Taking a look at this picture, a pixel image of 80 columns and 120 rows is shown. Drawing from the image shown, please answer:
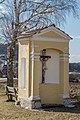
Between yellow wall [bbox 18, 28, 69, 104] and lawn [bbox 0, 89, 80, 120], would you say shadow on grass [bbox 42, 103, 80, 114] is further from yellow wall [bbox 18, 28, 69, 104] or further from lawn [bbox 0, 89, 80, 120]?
yellow wall [bbox 18, 28, 69, 104]

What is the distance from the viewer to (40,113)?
47.2ft

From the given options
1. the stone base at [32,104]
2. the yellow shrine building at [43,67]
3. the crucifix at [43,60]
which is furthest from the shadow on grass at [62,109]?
the crucifix at [43,60]

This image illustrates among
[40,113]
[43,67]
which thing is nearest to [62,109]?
[40,113]

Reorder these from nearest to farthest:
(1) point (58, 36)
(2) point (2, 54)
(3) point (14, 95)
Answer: (1) point (58, 36) → (3) point (14, 95) → (2) point (2, 54)

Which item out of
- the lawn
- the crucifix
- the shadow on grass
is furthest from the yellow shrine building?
the lawn

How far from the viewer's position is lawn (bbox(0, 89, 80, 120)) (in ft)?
43.2

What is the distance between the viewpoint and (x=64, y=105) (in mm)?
16625

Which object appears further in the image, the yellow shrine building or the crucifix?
the crucifix

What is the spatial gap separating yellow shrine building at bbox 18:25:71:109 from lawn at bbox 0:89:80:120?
29.7 inches

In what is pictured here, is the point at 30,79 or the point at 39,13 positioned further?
the point at 39,13

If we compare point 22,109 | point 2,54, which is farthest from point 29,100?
point 2,54

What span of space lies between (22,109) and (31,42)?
3.07 meters

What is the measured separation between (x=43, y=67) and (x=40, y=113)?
127 inches

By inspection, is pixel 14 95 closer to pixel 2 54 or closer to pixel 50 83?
pixel 50 83
